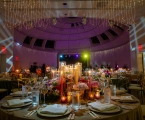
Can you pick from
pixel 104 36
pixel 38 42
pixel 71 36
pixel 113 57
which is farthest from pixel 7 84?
pixel 71 36

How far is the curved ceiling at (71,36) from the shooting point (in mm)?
11633

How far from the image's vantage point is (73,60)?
18828 mm

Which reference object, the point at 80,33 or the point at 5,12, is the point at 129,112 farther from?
the point at 80,33

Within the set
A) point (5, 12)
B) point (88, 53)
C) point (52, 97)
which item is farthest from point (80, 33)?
point (52, 97)

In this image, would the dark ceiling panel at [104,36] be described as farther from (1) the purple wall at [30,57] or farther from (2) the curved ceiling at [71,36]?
(1) the purple wall at [30,57]

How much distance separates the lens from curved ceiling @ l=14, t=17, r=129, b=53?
1163 cm

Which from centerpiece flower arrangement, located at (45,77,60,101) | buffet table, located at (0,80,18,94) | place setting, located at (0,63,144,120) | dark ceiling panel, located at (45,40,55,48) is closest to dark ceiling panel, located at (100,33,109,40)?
dark ceiling panel, located at (45,40,55,48)

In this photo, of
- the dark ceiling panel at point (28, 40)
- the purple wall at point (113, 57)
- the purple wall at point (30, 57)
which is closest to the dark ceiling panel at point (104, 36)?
the purple wall at point (113, 57)

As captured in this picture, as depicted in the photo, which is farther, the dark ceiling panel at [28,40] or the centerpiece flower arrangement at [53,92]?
the dark ceiling panel at [28,40]

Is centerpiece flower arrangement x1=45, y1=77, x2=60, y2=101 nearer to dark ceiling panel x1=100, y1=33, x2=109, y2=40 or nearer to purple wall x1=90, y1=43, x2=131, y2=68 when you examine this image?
purple wall x1=90, y1=43, x2=131, y2=68

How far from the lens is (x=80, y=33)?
573 inches

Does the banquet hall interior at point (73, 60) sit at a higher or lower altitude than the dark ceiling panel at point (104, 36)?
lower

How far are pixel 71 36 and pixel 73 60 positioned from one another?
4596 millimetres

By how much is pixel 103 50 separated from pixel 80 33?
3.10 metres
